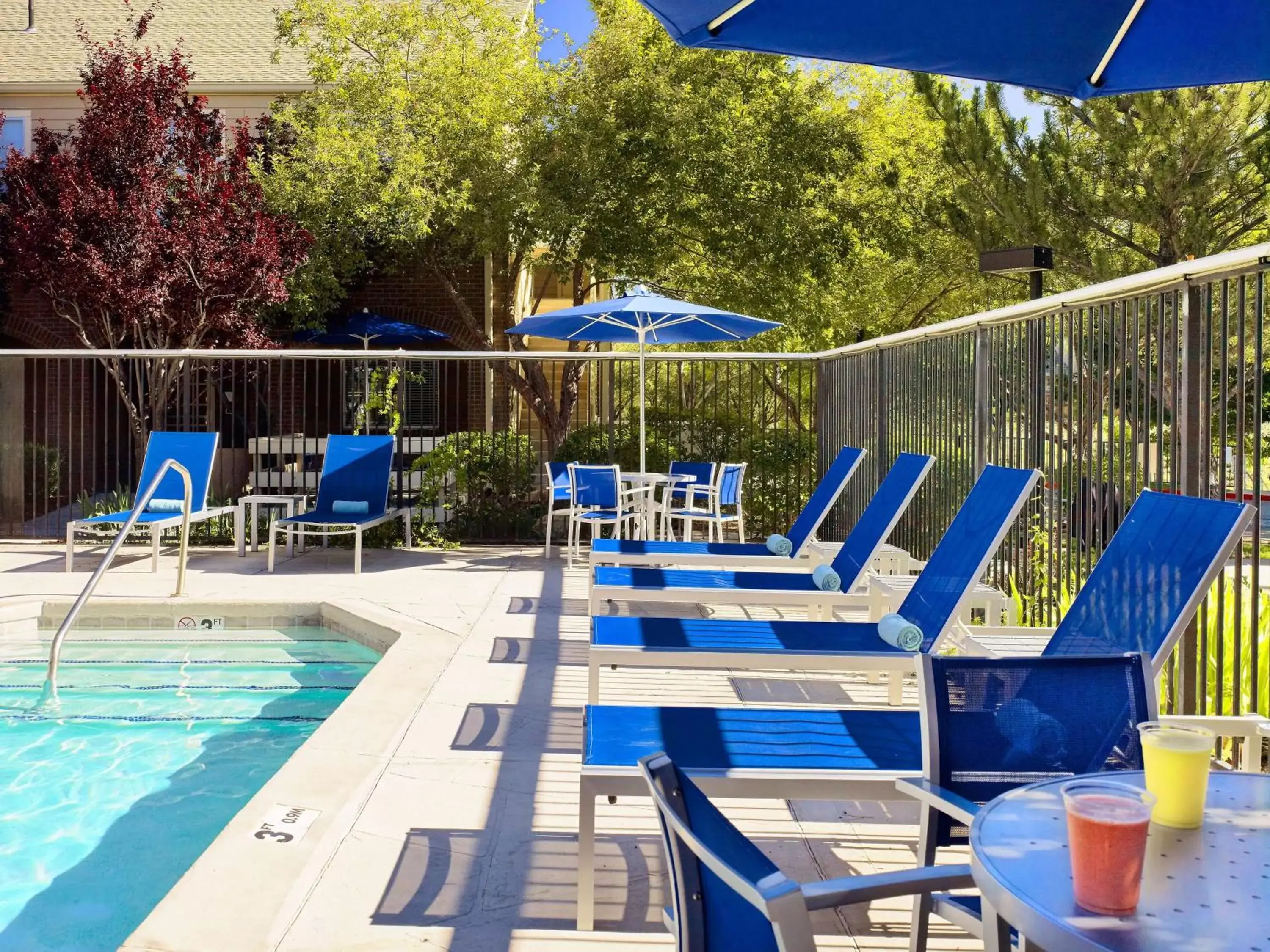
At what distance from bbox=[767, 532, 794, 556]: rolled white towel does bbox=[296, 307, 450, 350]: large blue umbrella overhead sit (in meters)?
9.55

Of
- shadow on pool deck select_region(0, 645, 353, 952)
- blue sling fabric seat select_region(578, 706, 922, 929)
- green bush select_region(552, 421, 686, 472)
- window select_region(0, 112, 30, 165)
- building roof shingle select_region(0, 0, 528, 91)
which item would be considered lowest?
shadow on pool deck select_region(0, 645, 353, 952)

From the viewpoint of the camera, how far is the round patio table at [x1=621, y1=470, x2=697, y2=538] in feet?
31.4

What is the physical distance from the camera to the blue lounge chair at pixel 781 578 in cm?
542

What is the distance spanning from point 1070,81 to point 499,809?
112 inches

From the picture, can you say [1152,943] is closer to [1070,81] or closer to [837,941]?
[837,941]

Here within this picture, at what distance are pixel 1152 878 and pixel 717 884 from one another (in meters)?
0.61

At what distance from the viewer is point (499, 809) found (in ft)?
12.5

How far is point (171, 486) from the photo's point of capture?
32.5ft

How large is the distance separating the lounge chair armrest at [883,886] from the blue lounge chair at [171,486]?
7.91m

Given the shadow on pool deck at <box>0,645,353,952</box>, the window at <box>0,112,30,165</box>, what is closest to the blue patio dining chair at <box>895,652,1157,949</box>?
the shadow on pool deck at <box>0,645,353,952</box>

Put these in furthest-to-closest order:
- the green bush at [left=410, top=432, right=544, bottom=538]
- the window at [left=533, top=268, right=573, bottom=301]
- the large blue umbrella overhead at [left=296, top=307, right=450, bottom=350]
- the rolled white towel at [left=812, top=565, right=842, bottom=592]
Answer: the window at [left=533, top=268, right=573, bottom=301]
the large blue umbrella overhead at [left=296, top=307, right=450, bottom=350]
the green bush at [left=410, top=432, right=544, bottom=538]
the rolled white towel at [left=812, top=565, right=842, bottom=592]

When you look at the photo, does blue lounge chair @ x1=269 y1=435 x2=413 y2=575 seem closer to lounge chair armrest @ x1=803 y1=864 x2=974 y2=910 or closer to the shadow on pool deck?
the shadow on pool deck

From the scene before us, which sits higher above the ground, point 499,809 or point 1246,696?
point 1246,696

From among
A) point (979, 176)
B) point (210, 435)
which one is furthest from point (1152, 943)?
point (979, 176)
